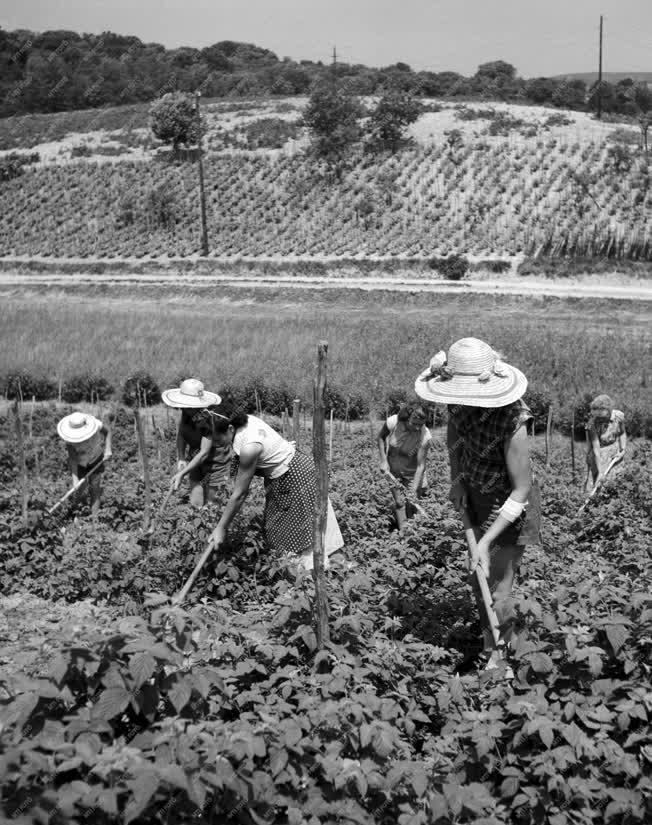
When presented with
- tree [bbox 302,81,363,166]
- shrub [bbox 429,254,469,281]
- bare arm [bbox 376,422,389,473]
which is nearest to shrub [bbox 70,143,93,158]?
tree [bbox 302,81,363,166]

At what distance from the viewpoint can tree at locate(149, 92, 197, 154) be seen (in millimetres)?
43844

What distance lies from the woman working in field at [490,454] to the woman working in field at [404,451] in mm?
2414

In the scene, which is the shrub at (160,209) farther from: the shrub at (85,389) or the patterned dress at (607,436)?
the patterned dress at (607,436)

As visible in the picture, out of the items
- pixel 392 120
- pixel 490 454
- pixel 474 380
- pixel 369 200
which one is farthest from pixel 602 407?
pixel 392 120

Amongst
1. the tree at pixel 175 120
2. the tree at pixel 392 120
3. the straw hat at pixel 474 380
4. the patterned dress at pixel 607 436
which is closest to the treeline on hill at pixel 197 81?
the tree at pixel 392 120

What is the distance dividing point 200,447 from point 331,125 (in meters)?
36.9

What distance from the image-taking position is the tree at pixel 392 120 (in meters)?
40.6

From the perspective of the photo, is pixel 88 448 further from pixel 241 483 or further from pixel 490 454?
pixel 490 454

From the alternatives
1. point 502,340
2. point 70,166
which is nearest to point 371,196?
point 70,166

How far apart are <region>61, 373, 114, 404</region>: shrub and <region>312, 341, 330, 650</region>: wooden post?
11.1m

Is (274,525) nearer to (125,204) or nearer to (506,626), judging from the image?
(506,626)

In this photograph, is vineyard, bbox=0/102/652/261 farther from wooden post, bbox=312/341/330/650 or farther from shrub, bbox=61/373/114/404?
wooden post, bbox=312/341/330/650

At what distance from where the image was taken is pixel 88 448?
7320 mm

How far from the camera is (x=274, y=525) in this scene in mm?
5121
